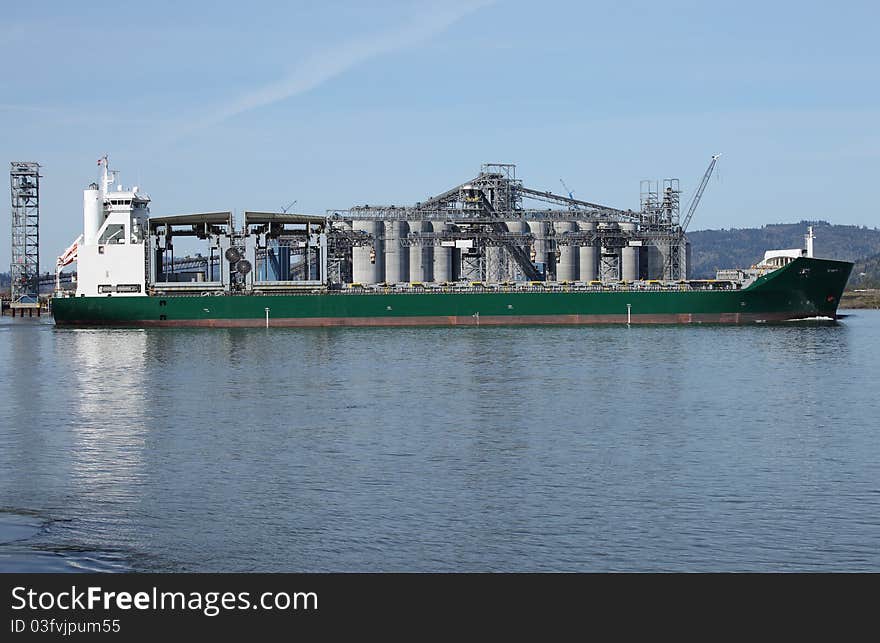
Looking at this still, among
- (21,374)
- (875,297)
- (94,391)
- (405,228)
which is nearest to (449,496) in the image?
(94,391)

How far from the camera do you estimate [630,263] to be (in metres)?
112

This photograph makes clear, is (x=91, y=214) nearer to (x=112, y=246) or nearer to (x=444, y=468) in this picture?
(x=112, y=246)

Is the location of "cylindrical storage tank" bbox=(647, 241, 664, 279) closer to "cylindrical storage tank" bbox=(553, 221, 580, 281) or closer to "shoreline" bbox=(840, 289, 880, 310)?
"cylindrical storage tank" bbox=(553, 221, 580, 281)

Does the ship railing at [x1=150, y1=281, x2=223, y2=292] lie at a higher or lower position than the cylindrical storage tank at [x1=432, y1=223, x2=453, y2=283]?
lower

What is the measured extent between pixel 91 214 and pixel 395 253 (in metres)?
34.0

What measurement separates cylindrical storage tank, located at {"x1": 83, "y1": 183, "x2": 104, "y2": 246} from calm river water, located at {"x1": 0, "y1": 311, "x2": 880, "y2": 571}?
144 ft

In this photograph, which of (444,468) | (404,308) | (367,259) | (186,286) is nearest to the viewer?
(444,468)

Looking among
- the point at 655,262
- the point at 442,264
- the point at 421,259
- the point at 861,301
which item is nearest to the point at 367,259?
→ the point at 421,259

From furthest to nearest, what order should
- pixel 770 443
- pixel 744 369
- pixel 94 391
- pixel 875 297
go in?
pixel 875 297
pixel 744 369
pixel 94 391
pixel 770 443

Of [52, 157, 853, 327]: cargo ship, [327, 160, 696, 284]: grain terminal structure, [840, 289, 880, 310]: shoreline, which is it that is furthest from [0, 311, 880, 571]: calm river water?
[840, 289, 880, 310]: shoreline

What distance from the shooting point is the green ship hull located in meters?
84.8
